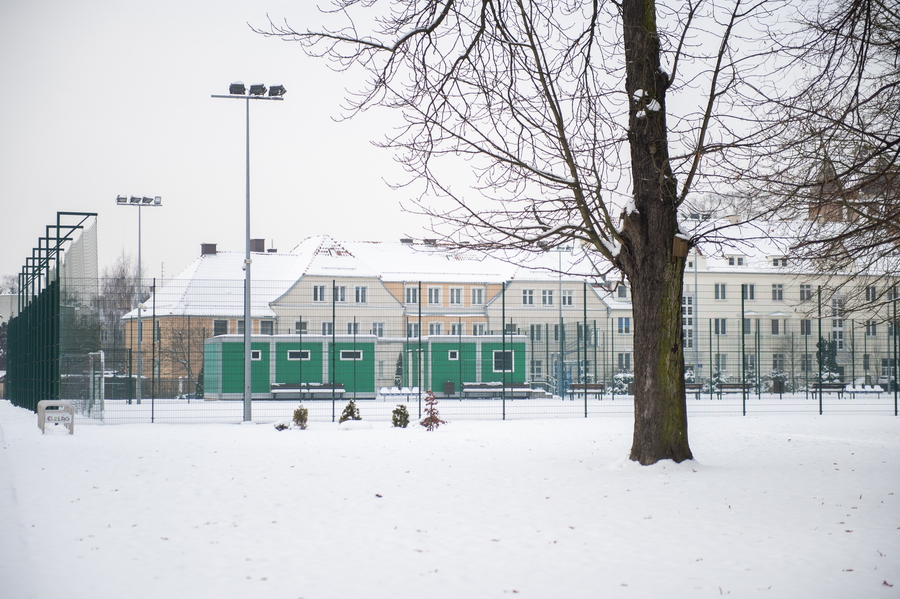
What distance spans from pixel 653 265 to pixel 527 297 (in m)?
45.4

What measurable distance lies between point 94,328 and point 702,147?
2001 cm

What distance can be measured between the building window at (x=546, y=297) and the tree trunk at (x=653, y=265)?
43.8 m

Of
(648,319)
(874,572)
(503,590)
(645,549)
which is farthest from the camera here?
(648,319)

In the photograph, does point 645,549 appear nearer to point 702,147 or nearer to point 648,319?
point 648,319

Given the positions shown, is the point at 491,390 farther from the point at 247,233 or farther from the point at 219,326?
the point at 219,326

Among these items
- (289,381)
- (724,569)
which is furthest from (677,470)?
(289,381)

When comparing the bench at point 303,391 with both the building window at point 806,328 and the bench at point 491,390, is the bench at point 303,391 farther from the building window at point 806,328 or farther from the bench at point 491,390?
the building window at point 806,328

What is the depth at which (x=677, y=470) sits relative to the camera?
956 cm

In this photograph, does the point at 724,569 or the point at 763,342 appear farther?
the point at 763,342

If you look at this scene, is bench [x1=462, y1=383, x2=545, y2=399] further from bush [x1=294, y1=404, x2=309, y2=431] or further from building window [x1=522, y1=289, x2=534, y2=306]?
building window [x1=522, y1=289, x2=534, y2=306]

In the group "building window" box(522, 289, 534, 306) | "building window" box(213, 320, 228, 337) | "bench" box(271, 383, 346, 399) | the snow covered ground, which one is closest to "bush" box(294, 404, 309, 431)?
the snow covered ground

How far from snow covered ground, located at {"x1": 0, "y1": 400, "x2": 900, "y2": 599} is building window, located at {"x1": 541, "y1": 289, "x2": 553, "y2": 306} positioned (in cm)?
4113

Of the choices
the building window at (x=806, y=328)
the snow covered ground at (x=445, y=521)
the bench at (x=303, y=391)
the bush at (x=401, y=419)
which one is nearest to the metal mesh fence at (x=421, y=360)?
the bench at (x=303, y=391)

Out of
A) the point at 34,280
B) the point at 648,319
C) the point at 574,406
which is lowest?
the point at 574,406
